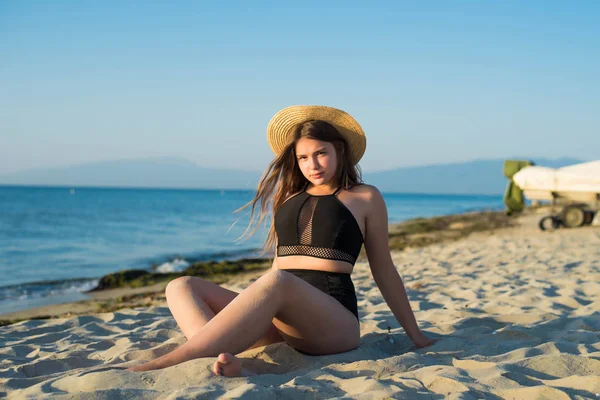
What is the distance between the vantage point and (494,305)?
15.0ft

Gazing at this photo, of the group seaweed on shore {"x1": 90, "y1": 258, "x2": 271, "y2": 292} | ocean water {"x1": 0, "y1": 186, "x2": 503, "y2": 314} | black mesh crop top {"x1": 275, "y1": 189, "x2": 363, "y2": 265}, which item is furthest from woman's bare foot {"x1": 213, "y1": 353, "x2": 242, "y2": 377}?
seaweed on shore {"x1": 90, "y1": 258, "x2": 271, "y2": 292}

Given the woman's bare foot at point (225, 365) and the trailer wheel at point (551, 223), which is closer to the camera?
the woman's bare foot at point (225, 365)

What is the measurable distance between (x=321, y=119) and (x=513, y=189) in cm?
1322

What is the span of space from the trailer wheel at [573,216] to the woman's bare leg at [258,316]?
40.5 feet

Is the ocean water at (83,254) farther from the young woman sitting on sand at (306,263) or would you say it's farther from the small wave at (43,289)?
the young woman sitting on sand at (306,263)

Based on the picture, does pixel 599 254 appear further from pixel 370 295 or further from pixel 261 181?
pixel 261 181

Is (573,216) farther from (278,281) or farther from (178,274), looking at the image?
(278,281)

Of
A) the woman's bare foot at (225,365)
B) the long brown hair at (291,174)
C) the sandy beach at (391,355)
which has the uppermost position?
the long brown hair at (291,174)

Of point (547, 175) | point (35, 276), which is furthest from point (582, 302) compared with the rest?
point (547, 175)

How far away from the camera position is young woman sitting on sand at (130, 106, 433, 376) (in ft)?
8.70

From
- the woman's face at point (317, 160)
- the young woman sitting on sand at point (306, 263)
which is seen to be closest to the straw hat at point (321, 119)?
the young woman sitting on sand at point (306, 263)

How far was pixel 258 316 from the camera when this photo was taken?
2641mm

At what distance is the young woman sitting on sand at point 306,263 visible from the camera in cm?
265

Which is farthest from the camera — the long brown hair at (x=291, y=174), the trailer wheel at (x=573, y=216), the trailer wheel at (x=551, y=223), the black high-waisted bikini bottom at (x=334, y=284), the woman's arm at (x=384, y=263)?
the trailer wheel at (x=551, y=223)
